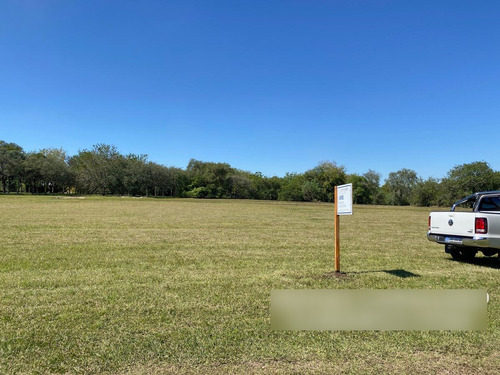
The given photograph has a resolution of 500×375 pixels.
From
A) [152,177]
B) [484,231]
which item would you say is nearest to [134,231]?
[484,231]

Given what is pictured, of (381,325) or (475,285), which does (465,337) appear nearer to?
(381,325)

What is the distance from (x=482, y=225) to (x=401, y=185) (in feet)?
315

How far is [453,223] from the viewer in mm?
8266

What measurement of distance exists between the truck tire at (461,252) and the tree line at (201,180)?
77.8 meters

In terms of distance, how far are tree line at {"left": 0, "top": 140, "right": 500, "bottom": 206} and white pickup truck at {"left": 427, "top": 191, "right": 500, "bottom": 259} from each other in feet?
253

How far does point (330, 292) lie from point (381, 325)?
66cm

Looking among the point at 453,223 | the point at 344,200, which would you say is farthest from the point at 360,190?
the point at 344,200

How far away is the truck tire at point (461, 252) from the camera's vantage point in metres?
8.74

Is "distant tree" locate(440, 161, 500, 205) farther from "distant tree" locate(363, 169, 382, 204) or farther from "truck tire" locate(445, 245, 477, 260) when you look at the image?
"truck tire" locate(445, 245, 477, 260)

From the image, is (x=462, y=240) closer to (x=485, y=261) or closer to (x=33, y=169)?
(x=485, y=261)

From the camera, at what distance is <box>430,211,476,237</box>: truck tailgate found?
7.82 m

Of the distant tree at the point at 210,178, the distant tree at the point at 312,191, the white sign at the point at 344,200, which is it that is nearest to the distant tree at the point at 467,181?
the distant tree at the point at 312,191

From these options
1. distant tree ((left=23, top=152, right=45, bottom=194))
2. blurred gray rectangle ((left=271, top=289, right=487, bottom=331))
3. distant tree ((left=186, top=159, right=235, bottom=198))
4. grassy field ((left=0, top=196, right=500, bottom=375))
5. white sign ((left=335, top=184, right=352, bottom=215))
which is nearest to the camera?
grassy field ((left=0, top=196, right=500, bottom=375))

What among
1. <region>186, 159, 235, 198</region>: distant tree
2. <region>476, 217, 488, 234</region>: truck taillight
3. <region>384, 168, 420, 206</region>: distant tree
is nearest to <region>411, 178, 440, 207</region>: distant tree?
<region>384, 168, 420, 206</region>: distant tree
